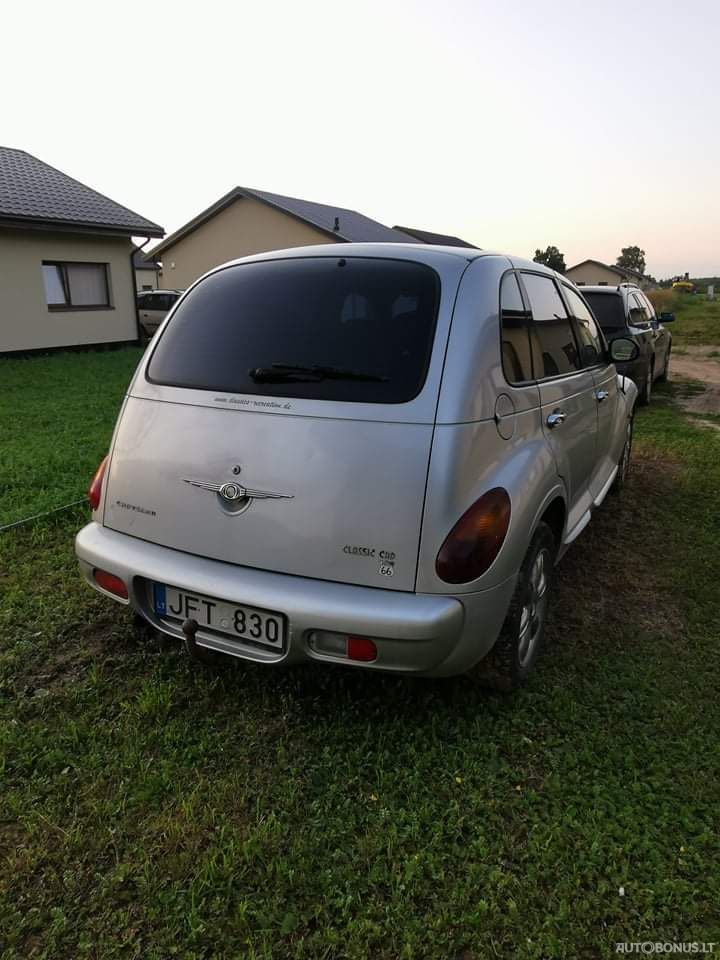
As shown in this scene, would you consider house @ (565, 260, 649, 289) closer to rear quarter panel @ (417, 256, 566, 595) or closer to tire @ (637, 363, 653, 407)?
tire @ (637, 363, 653, 407)

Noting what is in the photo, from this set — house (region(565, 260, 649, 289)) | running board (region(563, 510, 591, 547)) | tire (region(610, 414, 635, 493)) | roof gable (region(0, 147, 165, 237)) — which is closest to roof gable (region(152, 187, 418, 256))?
roof gable (region(0, 147, 165, 237))

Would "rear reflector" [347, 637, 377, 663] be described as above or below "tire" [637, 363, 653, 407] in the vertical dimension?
above

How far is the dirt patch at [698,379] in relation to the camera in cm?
991

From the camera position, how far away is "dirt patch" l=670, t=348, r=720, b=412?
9.91 metres

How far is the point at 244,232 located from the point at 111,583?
1053 inches

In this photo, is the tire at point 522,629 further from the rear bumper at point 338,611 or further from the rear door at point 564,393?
the rear door at point 564,393

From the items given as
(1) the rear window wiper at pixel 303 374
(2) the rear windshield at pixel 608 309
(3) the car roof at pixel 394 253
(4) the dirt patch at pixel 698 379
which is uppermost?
(3) the car roof at pixel 394 253

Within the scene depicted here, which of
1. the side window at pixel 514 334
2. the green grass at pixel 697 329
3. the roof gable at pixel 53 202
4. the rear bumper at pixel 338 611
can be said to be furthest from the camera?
the green grass at pixel 697 329

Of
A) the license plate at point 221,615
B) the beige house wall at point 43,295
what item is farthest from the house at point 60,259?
the license plate at point 221,615

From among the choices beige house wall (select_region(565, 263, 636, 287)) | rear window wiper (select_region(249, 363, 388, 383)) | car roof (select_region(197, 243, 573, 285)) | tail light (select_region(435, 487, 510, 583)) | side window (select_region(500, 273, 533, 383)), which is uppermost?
car roof (select_region(197, 243, 573, 285))

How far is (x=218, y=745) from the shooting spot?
2430 millimetres

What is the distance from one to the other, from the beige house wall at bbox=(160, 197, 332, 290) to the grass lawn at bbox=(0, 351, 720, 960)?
24219 mm

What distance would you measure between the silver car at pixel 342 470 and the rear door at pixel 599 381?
114cm

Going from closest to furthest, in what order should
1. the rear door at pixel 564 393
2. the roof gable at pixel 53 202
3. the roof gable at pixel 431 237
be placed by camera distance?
the rear door at pixel 564 393
the roof gable at pixel 53 202
the roof gable at pixel 431 237
